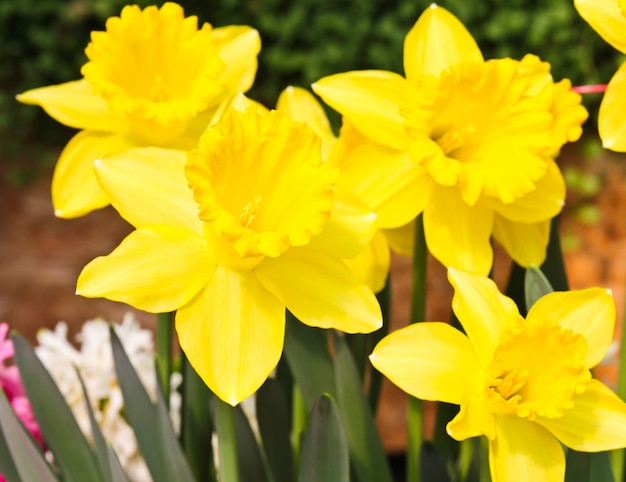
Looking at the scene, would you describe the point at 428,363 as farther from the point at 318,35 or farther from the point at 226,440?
the point at 318,35

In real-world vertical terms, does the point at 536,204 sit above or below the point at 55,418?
above

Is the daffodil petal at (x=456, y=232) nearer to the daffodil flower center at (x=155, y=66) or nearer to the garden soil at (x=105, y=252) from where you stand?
the daffodil flower center at (x=155, y=66)

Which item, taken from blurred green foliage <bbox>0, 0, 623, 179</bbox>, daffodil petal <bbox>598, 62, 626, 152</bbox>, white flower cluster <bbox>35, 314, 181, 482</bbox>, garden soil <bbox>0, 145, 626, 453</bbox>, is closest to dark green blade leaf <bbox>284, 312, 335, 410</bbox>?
daffodil petal <bbox>598, 62, 626, 152</bbox>

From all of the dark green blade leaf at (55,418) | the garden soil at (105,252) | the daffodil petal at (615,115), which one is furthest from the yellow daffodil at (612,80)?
the garden soil at (105,252)

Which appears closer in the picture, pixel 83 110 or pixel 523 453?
pixel 523 453

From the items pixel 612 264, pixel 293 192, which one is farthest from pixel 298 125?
pixel 612 264

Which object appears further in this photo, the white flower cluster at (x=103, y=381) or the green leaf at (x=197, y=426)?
the white flower cluster at (x=103, y=381)

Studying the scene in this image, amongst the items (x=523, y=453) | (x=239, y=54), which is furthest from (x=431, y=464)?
(x=239, y=54)
